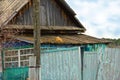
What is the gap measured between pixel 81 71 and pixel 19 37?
21.9ft

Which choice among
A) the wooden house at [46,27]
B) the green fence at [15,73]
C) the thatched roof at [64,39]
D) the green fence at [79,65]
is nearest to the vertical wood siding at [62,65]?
the green fence at [79,65]

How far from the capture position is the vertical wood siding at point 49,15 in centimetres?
2422

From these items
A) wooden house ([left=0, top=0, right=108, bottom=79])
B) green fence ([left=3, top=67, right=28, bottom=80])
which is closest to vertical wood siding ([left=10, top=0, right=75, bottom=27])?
wooden house ([left=0, top=0, right=108, bottom=79])

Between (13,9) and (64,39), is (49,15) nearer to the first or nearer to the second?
(64,39)

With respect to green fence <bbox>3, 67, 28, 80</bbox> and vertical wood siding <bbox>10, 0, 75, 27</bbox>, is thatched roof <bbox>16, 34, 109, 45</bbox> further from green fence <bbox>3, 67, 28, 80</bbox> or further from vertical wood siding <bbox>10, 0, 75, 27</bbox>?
green fence <bbox>3, 67, 28, 80</bbox>

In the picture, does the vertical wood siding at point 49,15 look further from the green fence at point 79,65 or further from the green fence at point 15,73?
the green fence at point 79,65

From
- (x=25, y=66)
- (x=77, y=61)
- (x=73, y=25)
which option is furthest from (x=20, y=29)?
(x=77, y=61)

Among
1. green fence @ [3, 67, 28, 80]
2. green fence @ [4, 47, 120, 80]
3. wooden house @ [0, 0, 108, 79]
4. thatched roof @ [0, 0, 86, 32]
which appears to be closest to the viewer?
green fence @ [4, 47, 120, 80]

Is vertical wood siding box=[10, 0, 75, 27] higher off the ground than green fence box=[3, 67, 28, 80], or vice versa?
vertical wood siding box=[10, 0, 75, 27]

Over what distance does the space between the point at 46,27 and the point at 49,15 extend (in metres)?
1.34

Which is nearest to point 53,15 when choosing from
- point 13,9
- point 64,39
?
point 64,39

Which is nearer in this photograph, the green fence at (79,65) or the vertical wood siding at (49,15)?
the green fence at (79,65)

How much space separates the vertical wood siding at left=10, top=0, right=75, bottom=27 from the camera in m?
24.2

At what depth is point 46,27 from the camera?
24953 millimetres
